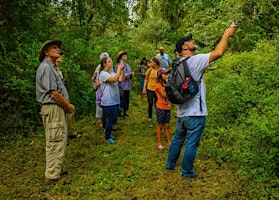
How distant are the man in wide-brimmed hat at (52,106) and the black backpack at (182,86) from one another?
164cm

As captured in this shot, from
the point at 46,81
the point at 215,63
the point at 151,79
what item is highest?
the point at 215,63

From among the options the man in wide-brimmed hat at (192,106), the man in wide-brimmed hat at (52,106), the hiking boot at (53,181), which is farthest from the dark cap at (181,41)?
the hiking boot at (53,181)

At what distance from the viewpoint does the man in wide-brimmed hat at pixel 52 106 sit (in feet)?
14.2

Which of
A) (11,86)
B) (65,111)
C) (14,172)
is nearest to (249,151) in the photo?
(65,111)

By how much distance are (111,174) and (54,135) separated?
1156mm

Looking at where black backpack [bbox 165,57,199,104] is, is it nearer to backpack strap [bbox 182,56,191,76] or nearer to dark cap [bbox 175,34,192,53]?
backpack strap [bbox 182,56,191,76]

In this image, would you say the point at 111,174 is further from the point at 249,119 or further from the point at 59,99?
the point at 249,119

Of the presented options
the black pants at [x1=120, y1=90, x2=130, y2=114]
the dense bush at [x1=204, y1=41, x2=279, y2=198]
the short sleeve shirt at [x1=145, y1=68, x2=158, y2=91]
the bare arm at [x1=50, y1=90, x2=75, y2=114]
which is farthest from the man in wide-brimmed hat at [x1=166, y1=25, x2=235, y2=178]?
the black pants at [x1=120, y1=90, x2=130, y2=114]

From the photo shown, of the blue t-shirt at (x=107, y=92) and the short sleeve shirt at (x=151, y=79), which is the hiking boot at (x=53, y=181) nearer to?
the blue t-shirt at (x=107, y=92)

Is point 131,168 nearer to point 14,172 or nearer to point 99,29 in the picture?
point 14,172

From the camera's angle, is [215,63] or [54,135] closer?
[54,135]

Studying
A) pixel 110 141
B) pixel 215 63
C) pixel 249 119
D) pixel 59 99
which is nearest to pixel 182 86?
pixel 249 119

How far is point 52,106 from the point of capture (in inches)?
176

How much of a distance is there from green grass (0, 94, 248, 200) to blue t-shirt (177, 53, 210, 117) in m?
1.11
